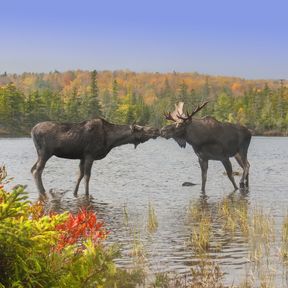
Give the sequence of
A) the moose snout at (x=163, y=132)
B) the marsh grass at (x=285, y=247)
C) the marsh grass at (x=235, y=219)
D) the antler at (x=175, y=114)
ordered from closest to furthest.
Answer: the marsh grass at (x=285, y=247) → the marsh grass at (x=235, y=219) → the moose snout at (x=163, y=132) → the antler at (x=175, y=114)

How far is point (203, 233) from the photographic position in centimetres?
1093

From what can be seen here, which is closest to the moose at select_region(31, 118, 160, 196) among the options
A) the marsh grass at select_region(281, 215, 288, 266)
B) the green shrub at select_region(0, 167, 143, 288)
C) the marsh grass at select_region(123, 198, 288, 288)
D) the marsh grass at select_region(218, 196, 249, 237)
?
the marsh grass at select_region(218, 196, 249, 237)

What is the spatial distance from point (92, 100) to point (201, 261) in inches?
5078

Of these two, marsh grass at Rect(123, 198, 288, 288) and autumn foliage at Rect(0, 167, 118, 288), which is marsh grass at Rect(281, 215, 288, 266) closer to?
marsh grass at Rect(123, 198, 288, 288)

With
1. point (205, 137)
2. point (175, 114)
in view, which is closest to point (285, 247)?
point (205, 137)

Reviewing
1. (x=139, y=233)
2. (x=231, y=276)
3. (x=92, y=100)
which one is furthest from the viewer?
(x=92, y=100)

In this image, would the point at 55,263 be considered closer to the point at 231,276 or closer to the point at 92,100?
the point at 231,276

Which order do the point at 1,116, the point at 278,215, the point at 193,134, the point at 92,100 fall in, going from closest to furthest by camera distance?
1. the point at 278,215
2. the point at 193,134
3. the point at 1,116
4. the point at 92,100

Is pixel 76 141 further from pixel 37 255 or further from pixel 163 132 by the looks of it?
pixel 37 255

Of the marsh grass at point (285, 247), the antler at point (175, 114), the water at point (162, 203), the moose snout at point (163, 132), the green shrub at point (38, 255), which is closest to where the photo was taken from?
the green shrub at point (38, 255)

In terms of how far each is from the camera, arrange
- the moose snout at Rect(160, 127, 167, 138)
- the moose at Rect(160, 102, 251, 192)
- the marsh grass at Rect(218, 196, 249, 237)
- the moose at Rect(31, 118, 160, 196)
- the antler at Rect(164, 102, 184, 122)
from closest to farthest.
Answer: the marsh grass at Rect(218, 196, 249, 237), the moose at Rect(31, 118, 160, 196), the moose snout at Rect(160, 127, 167, 138), the moose at Rect(160, 102, 251, 192), the antler at Rect(164, 102, 184, 122)

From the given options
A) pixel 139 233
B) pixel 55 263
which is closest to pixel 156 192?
pixel 139 233

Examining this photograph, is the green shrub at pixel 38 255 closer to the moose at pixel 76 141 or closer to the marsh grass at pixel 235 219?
the marsh grass at pixel 235 219

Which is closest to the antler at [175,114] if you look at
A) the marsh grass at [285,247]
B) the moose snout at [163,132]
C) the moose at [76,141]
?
the moose snout at [163,132]
